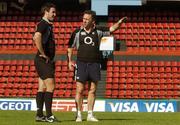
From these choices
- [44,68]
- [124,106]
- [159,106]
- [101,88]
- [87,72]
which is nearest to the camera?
[44,68]

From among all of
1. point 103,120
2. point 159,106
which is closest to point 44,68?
point 103,120

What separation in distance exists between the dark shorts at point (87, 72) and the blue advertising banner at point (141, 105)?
979 cm

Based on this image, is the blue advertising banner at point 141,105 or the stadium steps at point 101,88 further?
the stadium steps at point 101,88

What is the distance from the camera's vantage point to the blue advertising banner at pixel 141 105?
731 inches

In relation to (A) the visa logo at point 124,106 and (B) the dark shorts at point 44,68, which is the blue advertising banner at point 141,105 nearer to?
(A) the visa logo at point 124,106

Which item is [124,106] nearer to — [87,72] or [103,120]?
[103,120]

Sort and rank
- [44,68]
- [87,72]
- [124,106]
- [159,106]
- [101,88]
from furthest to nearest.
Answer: [101,88]
[124,106]
[159,106]
[87,72]
[44,68]

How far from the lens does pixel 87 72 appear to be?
8.81m

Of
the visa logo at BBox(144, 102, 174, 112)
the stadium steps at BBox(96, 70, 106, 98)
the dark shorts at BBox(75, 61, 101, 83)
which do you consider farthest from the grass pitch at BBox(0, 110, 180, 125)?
the stadium steps at BBox(96, 70, 106, 98)

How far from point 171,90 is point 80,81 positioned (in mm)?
13835

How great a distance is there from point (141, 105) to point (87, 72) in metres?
10.1

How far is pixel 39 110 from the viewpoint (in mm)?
8430

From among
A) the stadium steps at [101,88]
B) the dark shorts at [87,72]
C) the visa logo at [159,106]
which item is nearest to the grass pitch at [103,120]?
the dark shorts at [87,72]

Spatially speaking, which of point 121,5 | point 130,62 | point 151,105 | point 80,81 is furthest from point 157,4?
point 80,81
